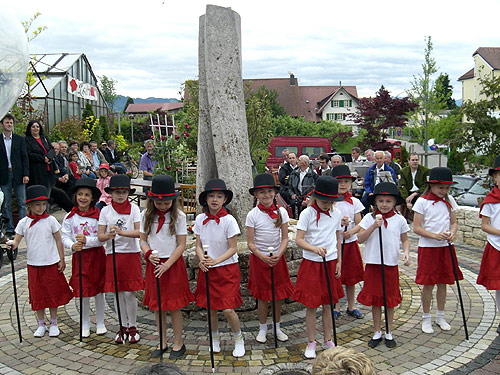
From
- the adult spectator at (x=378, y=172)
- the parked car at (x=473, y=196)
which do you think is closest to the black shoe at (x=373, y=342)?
the adult spectator at (x=378, y=172)

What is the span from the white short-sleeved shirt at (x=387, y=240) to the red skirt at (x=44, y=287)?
346 centimetres

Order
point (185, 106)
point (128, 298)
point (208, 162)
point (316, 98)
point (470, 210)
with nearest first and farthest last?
point (128, 298) → point (208, 162) → point (470, 210) → point (185, 106) → point (316, 98)

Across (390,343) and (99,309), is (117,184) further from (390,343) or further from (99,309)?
(390,343)

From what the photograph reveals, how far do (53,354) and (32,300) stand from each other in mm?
704

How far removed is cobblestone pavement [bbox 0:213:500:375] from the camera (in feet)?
13.7

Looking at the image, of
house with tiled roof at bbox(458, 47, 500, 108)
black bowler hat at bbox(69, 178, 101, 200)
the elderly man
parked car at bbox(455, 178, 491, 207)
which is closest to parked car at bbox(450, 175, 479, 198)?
parked car at bbox(455, 178, 491, 207)

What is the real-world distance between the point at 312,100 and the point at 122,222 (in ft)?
168

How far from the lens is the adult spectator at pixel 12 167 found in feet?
26.9

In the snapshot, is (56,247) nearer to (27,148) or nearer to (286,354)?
(286,354)

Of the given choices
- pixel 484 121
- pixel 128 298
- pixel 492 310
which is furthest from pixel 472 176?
pixel 128 298

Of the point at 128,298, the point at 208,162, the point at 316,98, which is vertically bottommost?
the point at 128,298

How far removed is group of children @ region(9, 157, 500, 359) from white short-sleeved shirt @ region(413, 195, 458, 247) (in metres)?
0.01

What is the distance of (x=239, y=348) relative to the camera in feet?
14.6

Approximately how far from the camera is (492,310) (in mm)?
5422
